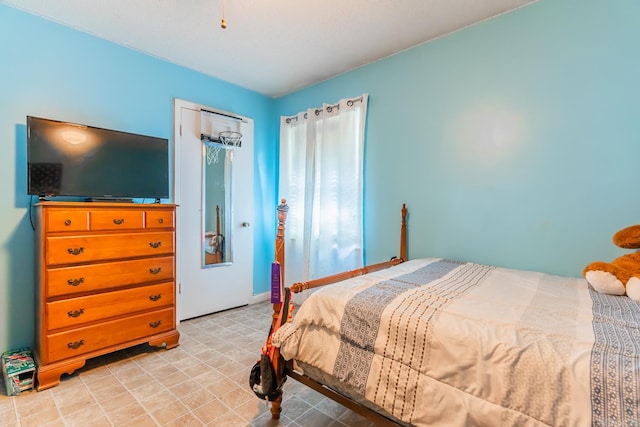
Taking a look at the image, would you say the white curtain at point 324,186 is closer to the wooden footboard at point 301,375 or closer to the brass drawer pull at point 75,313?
the wooden footboard at point 301,375

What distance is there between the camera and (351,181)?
2969 millimetres

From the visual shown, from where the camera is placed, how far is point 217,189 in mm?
3281

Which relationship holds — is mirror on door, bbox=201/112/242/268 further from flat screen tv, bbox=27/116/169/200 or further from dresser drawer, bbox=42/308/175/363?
dresser drawer, bbox=42/308/175/363

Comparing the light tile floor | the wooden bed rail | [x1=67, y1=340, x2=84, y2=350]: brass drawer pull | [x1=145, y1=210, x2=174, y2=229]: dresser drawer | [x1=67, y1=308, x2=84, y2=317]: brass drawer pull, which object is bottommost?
the light tile floor

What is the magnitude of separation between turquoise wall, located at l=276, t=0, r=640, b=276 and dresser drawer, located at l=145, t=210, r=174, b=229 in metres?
1.75

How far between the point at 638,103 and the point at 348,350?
84.9 inches

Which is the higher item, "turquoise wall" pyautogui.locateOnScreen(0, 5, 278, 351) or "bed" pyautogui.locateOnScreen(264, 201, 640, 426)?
"turquoise wall" pyautogui.locateOnScreen(0, 5, 278, 351)

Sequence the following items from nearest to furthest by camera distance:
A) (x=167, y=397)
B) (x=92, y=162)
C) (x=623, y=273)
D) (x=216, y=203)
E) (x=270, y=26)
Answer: (x=623, y=273)
(x=167, y=397)
(x=92, y=162)
(x=270, y=26)
(x=216, y=203)

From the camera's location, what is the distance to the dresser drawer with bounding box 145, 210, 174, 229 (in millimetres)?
2311

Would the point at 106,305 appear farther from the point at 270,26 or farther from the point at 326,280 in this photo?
the point at 270,26

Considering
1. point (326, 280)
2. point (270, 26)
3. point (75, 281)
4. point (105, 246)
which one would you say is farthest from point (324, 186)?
point (75, 281)

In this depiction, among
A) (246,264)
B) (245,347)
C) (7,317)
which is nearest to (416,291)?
(245,347)

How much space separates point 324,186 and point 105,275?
2.01 meters

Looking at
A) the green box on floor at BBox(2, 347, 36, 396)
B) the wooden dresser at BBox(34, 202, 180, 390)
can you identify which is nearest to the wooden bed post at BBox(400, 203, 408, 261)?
the wooden dresser at BBox(34, 202, 180, 390)
